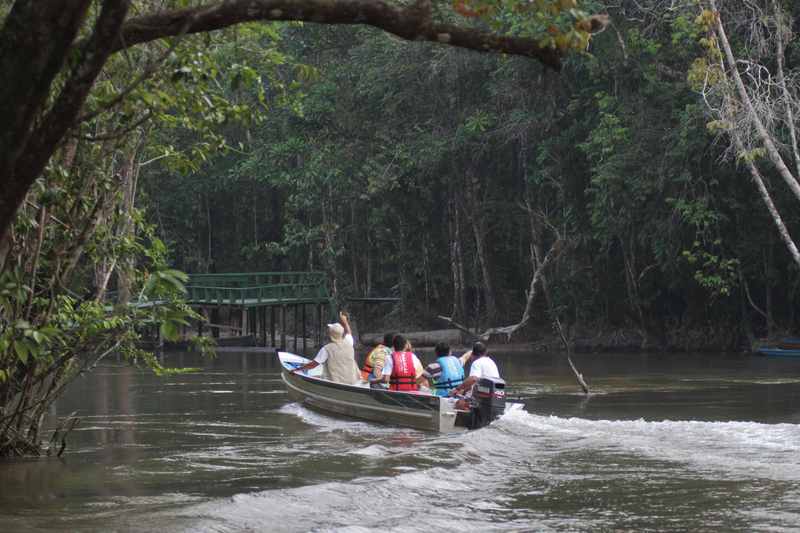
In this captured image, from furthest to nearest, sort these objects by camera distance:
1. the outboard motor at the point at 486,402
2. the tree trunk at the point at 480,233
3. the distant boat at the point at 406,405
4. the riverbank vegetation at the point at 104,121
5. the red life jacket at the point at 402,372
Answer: the tree trunk at the point at 480,233 → the red life jacket at the point at 402,372 → the distant boat at the point at 406,405 → the outboard motor at the point at 486,402 → the riverbank vegetation at the point at 104,121

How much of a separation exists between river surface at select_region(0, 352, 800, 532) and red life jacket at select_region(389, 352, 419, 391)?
0.75 metres

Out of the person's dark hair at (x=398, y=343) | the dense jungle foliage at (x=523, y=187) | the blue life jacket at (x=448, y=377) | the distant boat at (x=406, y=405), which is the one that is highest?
the dense jungle foliage at (x=523, y=187)

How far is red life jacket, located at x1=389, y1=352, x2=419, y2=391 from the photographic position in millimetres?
15719

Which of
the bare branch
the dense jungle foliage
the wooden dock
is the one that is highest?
the dense jungle foliage

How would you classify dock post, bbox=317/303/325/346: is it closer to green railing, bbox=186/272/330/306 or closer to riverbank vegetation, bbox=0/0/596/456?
green railing, bbox=186/272/330/306

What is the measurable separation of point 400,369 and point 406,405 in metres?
0.75

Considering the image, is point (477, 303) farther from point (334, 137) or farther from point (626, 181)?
point (626, 181)

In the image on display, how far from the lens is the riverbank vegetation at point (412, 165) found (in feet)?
19.8

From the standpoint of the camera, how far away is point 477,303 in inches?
1468

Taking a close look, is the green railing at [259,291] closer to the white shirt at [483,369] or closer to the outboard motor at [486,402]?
the white shirt at [483,369]

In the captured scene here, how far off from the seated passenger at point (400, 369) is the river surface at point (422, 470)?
76cm

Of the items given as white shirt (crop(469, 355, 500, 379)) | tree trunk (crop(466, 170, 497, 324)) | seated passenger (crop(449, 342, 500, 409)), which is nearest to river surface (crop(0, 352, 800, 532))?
seated passenger (crop(449, 342, 500, 409))

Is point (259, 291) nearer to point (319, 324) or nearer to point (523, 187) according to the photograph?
point (319, 324)

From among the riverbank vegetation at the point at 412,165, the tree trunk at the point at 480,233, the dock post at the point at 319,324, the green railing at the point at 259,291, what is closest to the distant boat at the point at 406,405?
the riverbank vegetation at the point at 412,165
